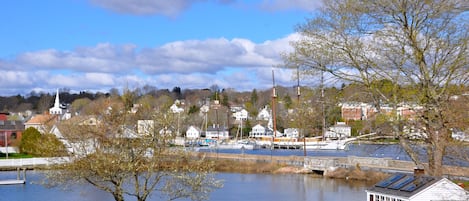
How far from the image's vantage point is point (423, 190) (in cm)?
1989

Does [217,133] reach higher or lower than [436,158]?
higher

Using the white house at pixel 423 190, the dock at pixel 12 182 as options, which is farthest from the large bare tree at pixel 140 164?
the dock at pixel 12 182

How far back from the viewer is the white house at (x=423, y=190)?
19812 mm

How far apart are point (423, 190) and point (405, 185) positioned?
1.54 meters

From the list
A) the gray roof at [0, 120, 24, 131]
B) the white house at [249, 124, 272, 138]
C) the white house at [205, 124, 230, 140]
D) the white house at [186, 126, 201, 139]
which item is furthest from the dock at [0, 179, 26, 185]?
the white house at [249, 124, 272, 138]

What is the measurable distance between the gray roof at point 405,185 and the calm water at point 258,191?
14418 mm

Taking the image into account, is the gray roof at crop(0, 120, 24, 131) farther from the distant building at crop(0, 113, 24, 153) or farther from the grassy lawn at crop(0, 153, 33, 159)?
the grassy lawn at crop(0, 153, 33, 159)

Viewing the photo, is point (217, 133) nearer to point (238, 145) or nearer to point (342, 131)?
point (238, 145)

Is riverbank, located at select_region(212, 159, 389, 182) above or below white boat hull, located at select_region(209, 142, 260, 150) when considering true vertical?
below

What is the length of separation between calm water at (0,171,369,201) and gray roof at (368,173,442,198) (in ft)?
47.3

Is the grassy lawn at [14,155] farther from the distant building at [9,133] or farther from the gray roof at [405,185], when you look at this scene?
the gray roof at [405,185]

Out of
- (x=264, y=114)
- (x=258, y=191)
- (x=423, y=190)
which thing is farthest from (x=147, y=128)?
(x=264, y=114)

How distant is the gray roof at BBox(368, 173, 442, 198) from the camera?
20.1 meters

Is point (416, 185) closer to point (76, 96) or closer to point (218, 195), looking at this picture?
point (218, 195)
